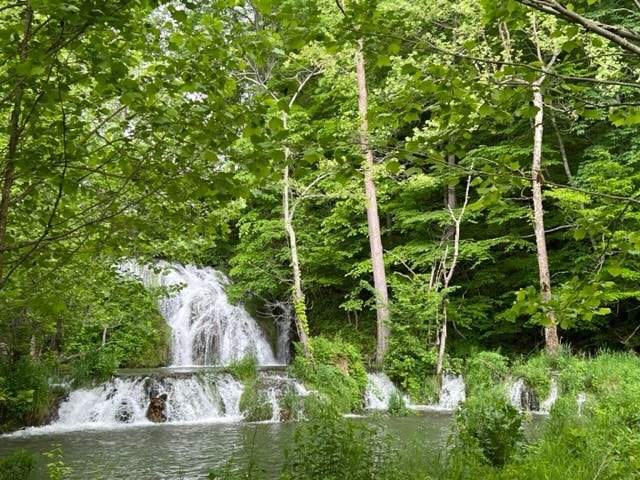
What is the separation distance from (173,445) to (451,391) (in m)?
6.94

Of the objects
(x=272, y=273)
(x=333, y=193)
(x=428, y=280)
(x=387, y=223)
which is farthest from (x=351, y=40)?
(x=387, y=223)

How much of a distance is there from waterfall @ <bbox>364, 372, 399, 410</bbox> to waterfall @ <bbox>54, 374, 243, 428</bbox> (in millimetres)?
2936

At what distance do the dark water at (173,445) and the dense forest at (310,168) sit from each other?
3.69 feet

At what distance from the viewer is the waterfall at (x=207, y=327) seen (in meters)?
15.0

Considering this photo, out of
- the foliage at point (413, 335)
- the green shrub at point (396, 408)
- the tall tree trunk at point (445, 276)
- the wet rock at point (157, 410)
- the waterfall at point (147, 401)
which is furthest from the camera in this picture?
the tall tree trunk at point (445, 276)

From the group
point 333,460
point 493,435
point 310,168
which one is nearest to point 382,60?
point 333,460

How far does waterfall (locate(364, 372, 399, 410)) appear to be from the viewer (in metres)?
11.5

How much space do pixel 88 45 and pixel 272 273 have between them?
13.5m

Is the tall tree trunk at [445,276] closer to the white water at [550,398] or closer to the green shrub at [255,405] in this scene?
the white water at [550,398]

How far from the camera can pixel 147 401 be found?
10109 millimetres

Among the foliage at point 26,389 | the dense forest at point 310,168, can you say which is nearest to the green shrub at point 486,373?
the dense forest at point 310,168

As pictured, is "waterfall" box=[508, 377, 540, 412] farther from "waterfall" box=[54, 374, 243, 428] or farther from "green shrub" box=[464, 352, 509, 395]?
"waterfall" box=[54, 374, 243, 428]

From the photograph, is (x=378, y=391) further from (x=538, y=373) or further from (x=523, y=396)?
(x=538, y=373)

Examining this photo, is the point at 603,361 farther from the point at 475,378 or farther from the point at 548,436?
the point at 548,436
